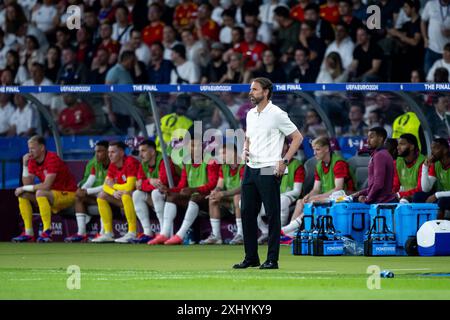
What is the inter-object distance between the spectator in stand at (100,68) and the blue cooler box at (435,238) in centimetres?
1068

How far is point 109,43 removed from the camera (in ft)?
91.1

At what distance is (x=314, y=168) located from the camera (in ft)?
70.7

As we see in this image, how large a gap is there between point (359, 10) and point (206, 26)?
3485mm

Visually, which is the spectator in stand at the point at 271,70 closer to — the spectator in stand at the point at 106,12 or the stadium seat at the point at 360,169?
the stadium seat at the point at 360,169

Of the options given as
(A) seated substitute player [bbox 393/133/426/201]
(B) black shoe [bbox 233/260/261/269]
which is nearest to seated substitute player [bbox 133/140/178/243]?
(A) seated substitute player [bbox 393/133/426/201]

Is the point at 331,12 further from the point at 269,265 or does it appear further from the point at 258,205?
the point at 269,265

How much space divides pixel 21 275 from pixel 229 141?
818cm

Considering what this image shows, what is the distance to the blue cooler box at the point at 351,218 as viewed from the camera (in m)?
18.4

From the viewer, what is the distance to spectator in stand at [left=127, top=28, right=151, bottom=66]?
27.0 meters

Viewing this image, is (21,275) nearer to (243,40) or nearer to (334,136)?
(334,136)

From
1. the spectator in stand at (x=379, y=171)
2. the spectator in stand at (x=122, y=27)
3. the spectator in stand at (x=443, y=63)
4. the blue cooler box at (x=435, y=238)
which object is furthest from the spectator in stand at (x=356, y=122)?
the spectator in stand at (x=122, y=27)

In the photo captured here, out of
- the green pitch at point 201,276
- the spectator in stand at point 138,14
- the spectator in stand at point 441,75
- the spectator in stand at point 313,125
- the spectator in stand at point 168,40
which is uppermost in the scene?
the spectator in stand at point 138,14

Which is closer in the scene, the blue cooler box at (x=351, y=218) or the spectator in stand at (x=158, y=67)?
the blue cooler box at (x=351, y=218)

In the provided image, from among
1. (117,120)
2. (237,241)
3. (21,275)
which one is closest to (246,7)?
(117,120)
